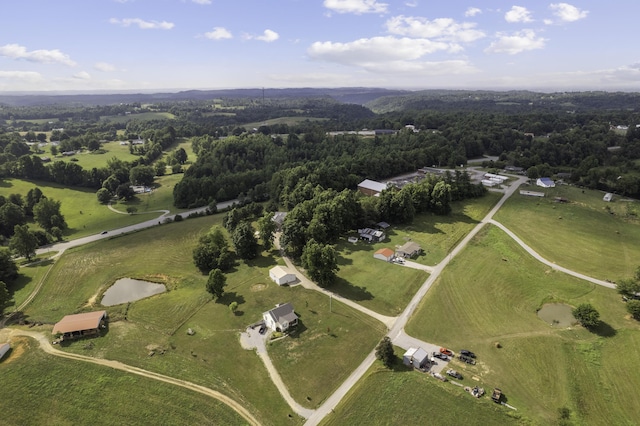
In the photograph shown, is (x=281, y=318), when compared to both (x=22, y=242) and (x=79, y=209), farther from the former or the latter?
(x=79, y=209)

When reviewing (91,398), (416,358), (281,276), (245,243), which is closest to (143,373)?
(91,398)

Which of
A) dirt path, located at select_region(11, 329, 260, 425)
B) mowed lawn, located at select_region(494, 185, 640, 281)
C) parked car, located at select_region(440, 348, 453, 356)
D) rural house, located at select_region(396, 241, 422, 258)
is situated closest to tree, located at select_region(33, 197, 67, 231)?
dirt path, located at select_region(11, 329, 260, 425)

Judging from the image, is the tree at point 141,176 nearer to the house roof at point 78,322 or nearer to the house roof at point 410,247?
the house roof at point 78,322

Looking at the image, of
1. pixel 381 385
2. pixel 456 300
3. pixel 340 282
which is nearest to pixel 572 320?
pixel 456 300

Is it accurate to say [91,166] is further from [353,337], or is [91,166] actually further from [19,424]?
[353,337]

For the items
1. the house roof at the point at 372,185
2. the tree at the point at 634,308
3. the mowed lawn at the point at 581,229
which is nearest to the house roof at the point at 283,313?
the tree at the point at 634,308

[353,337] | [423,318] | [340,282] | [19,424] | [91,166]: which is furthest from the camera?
[91,166]
